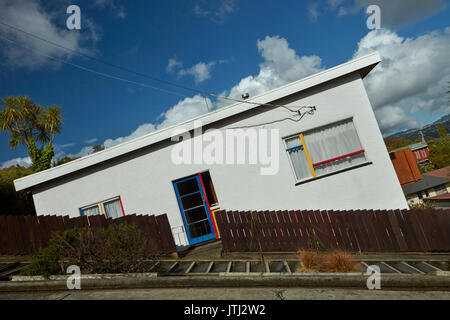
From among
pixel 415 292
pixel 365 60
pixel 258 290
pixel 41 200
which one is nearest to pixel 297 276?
pixel 258 290

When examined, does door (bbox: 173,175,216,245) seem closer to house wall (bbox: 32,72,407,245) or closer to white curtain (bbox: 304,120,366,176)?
house wall (bbox: 32,72,407,245)

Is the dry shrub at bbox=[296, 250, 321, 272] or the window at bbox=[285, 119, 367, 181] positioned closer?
the dry shrub at bbox=[296, 250, 321, 272]

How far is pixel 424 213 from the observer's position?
6.75m

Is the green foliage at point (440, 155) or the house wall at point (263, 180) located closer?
the house wall at point (263, 180)

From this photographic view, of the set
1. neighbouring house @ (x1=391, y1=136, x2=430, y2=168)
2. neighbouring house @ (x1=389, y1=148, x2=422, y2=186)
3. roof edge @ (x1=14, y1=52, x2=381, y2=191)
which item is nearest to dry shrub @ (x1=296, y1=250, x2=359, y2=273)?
roof edge @ (x1=14, y1=52, x2=381, y2=191)

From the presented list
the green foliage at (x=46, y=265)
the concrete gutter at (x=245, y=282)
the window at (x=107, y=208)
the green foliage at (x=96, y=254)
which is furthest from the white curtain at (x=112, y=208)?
the concrete gutter at (x=245, y=282)

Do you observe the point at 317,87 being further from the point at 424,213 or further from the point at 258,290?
the point at 258,290

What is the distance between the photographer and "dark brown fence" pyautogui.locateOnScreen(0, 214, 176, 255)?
6.70m

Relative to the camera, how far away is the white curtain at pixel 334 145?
8.02 meters

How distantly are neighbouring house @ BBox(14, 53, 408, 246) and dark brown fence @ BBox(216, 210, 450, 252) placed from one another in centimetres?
96

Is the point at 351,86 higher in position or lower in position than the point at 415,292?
higher

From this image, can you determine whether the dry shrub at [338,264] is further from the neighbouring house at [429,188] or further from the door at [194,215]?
the neighbouring house at [429,188]

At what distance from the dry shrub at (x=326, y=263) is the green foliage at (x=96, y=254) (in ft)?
10.0

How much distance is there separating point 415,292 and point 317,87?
586cm
